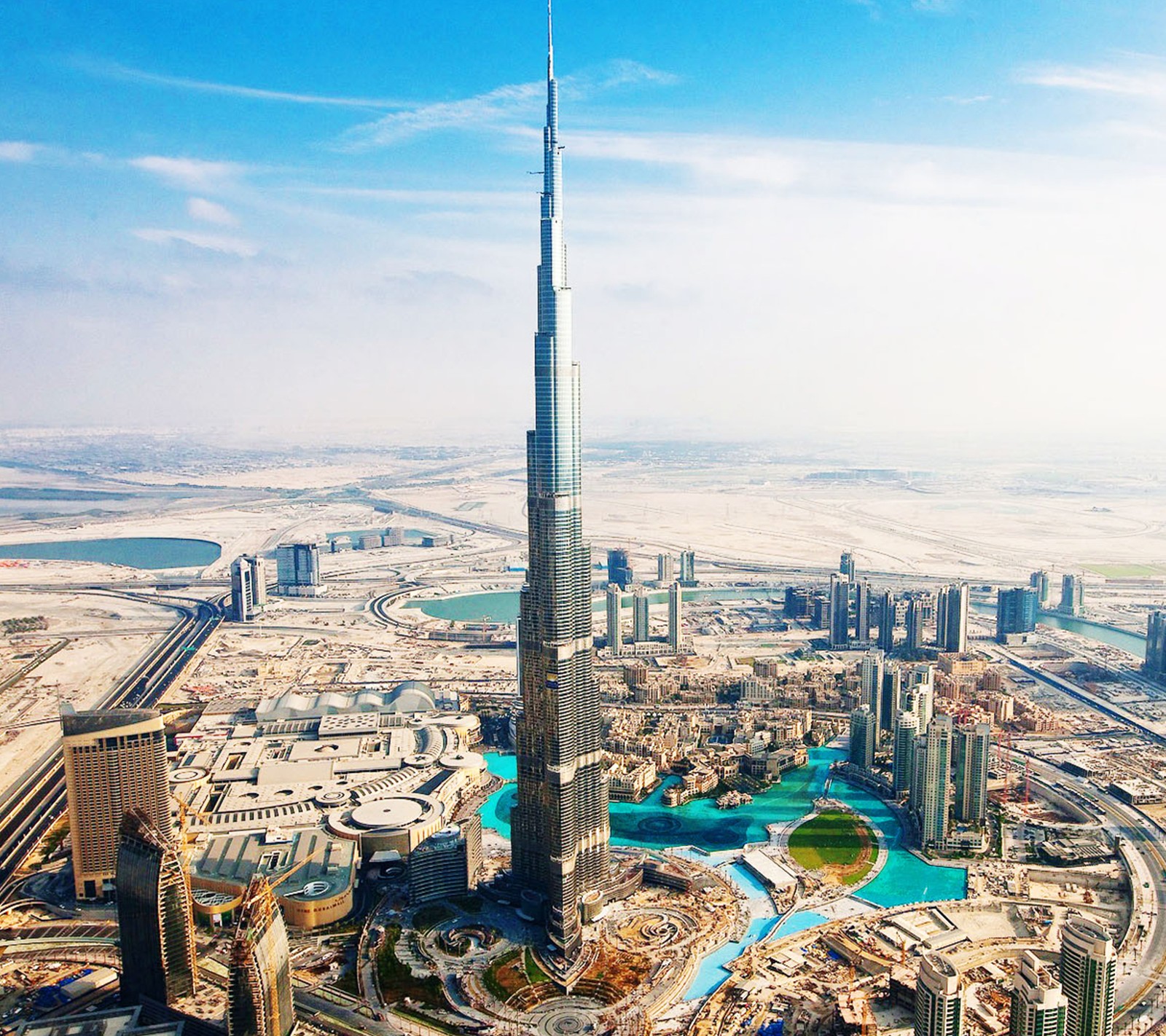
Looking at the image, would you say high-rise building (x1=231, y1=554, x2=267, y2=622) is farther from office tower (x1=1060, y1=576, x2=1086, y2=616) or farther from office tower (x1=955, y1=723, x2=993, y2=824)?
office tower (x1=1060, y1=576, x2=1086, y2=616)

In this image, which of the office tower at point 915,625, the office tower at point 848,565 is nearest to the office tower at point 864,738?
the office tower at point 915,625

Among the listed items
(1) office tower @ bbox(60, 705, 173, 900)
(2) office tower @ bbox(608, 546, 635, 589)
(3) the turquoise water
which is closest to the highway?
(1) office tower @ bbox(60, 705, 173, 900)

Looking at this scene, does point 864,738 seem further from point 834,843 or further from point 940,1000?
point 940,1000

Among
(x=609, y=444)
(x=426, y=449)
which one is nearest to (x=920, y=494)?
(x=609, y=444)

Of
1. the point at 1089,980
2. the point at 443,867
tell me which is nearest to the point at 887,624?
the point at 443,867

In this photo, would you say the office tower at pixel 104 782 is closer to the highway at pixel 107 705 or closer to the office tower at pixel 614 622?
the highway at pixel 107 705

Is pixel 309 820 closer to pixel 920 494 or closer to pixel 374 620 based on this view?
pixel 374 620
